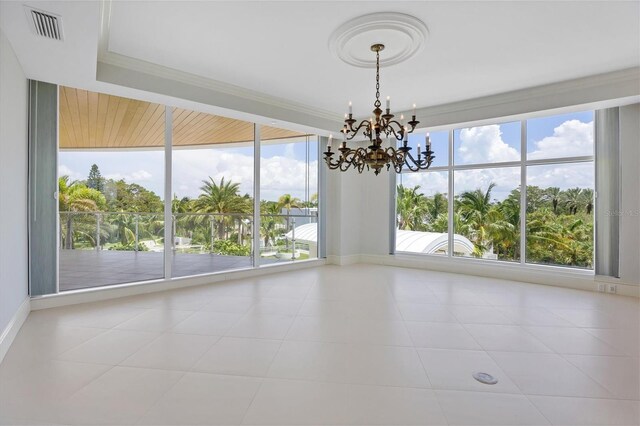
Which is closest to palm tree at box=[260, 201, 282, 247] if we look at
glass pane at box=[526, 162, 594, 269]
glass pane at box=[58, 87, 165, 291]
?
glass pane at box=[58, 87, 165, 291]

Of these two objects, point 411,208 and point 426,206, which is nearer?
point 426,206

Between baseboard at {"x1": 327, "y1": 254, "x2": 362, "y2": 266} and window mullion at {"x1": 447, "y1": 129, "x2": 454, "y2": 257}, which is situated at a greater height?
window mullion at {"x1": 447, "y1": 129, "x2": 454, "y2": 257}

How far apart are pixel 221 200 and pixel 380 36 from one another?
3624 millimetres

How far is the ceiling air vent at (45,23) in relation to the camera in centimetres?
233

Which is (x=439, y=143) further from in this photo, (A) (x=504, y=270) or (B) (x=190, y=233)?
(B) (x=190, y=233)

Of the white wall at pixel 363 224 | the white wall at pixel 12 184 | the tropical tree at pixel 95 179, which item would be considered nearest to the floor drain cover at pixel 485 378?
the white wall at pixel 12 184

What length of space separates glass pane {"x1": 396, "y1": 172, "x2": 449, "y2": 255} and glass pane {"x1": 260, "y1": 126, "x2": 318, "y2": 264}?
6.21ft

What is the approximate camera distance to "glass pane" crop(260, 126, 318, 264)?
239 inches

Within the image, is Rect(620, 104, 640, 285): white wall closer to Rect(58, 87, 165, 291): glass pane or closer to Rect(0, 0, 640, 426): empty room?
Rect(0, 0, 640, 426): empty room

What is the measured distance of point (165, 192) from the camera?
15.8 feet

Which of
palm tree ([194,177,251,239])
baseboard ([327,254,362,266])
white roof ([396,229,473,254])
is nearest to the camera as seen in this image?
palm tree ([194,177,251,239])

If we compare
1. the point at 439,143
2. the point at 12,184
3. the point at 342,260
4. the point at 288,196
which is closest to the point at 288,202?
the point at 288,196

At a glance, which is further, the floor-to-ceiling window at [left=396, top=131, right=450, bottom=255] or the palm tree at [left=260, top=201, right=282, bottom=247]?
the floor-to-ceiling window at [left=396, top=131, right=450, bottom=255]

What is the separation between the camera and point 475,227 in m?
6.20
